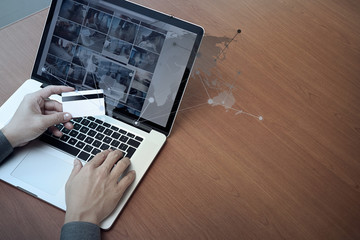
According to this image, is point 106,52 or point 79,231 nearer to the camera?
point 79,231

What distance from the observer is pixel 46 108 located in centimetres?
73

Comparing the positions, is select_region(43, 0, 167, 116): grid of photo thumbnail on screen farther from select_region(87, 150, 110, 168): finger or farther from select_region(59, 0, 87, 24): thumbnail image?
select_region(87, 150, 110, 168): finger

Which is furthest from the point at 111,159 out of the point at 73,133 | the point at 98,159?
the point at 73,133

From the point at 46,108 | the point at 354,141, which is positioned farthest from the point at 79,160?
the point at 354,141

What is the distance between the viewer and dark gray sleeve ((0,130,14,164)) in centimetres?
63

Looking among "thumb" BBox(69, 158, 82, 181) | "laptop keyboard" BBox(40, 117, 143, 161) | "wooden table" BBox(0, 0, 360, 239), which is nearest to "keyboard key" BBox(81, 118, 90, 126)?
"laptop keyboard" BBox(40, 117, 143, 161)

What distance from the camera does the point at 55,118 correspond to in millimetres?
665

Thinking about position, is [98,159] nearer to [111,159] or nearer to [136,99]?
[111,159]

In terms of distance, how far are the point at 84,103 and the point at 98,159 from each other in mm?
168

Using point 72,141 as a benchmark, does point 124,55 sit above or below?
above

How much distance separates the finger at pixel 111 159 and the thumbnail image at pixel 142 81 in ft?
0.54

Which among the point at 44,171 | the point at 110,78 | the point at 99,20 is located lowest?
the point at 44,171

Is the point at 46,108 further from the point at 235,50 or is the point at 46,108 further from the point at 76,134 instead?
the point at 235,50

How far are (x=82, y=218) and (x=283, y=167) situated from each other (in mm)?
481
